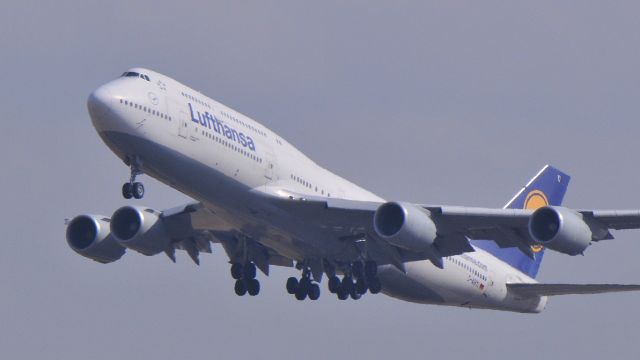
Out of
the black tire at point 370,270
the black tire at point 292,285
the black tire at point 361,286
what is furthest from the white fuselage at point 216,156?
the black tire at point 292,285

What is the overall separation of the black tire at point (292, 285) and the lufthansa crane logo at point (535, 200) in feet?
44.9

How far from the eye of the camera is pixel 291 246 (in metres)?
56.6

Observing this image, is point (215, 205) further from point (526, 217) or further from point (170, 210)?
point (526, 217)

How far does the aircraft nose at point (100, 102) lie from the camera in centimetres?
5006

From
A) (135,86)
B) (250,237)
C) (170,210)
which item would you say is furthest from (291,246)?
(135,86)

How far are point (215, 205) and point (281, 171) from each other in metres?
2.86

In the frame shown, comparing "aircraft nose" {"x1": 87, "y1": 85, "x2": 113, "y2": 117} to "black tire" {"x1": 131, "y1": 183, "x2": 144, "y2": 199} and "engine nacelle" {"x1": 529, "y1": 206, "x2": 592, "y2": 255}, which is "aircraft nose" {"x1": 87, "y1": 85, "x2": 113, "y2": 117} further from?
"engine nacelle" {"x1": 529, "y1": 206, "x2": 592, "y2": 255}

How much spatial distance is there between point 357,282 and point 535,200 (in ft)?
47.9

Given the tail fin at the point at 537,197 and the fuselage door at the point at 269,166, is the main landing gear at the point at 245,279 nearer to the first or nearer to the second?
the fuselage door at the point at 269,166

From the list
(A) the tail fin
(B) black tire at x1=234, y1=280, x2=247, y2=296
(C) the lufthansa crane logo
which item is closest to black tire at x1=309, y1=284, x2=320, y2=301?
(B) black tire at x1=234, y1=280, x2=247, y2=296

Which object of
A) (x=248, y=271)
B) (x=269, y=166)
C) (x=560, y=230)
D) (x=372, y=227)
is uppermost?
(x=560, y=230)

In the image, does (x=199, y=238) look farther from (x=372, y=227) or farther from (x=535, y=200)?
(x=535, y=200)

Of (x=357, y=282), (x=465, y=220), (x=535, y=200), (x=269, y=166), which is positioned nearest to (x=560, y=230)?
(x=465, y=220)

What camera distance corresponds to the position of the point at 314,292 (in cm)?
5972
